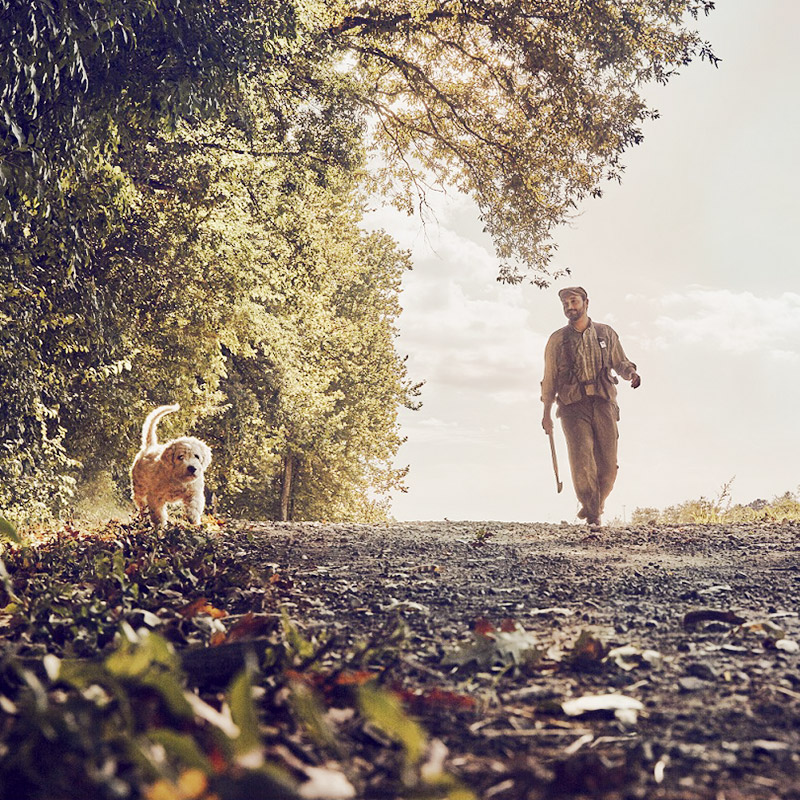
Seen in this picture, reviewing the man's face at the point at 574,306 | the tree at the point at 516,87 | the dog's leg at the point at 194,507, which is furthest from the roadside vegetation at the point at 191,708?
the tree at the point at 516,87

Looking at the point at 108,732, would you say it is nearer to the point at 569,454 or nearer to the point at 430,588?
the point at 430,588

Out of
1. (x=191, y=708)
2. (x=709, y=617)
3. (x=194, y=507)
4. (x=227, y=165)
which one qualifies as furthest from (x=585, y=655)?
(x=227, y=165)

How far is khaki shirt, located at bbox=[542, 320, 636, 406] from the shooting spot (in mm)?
10969

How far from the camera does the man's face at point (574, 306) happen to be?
11172 mm

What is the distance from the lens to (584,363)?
11.0 meters

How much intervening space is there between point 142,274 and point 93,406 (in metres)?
2.64

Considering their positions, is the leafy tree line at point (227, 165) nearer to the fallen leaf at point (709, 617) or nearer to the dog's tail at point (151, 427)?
the dog's tail at point (151, 427)

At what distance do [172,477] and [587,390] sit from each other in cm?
587

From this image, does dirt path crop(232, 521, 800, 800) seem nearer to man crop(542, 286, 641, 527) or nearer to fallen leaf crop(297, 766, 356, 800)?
fallen leaf crop(297, 766, 356, 800)

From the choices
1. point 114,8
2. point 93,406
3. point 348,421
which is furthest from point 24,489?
point 348,421

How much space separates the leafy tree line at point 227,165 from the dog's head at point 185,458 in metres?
1.90

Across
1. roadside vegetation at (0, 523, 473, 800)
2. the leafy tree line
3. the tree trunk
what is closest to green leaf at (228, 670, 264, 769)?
roadside vegetation at (0, 523, 473, 800)

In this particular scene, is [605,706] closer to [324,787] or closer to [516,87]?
[324,787]

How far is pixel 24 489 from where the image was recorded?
1002 cm
